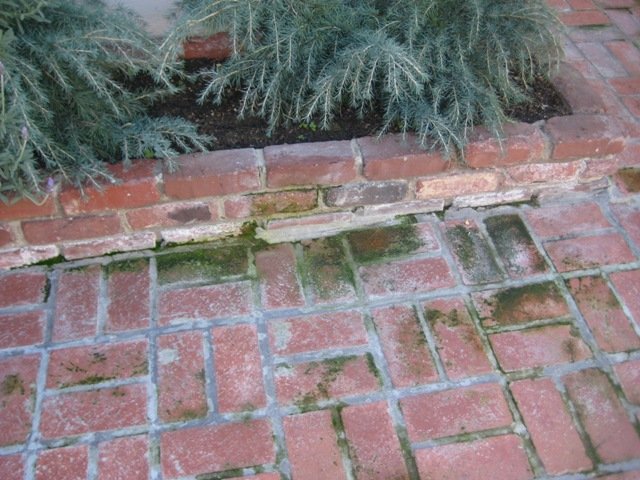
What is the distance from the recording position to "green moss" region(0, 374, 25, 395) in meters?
1.68

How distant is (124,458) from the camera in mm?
1579

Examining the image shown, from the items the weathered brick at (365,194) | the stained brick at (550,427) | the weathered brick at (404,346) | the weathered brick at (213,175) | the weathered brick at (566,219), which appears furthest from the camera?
the weathered brick at (566,219)

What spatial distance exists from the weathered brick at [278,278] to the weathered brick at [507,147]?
677mm

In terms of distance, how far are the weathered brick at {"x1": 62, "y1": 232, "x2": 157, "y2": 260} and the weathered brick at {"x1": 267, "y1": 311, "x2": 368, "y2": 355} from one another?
507 mm

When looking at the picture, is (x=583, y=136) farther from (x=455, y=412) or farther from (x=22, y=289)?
(x=22, y=289)

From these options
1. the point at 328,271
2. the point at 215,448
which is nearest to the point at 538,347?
the point at 328,271

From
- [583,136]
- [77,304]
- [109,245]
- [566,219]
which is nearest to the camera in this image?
[77,304]

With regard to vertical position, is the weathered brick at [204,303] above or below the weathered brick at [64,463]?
above

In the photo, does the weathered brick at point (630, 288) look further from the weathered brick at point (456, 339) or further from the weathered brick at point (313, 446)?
the weathered brick at point (313, 446)

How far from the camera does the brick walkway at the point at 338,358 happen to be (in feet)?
5.30

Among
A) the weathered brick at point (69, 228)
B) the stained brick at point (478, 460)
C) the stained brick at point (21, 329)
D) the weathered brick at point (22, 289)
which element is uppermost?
the weathered brick at point (69, 228)

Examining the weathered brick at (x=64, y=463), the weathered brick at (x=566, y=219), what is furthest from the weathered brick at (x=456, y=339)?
the weathered brick at (x=64, y=463)

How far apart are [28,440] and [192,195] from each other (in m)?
0.81

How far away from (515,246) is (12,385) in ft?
5.28
